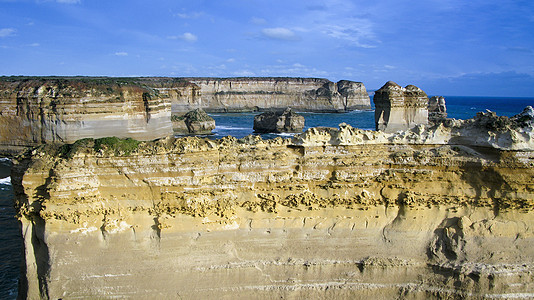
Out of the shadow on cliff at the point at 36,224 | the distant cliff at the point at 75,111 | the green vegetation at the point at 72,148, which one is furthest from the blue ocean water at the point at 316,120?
the shadow on cliff at the point at 36,224

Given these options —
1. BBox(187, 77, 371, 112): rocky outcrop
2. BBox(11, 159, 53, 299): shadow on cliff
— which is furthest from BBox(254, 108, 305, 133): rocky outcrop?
BBox(187, 77, 371, 112): rocky outcrop

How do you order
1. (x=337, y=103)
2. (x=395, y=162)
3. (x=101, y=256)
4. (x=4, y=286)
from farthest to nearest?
(x=337, y=103), (x=4, y=286), (x=395, y=162), (x=101, y=256)

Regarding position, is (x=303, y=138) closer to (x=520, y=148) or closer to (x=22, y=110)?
(x=520, y=148)

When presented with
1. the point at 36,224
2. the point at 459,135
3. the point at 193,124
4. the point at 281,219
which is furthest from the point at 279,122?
the point at 36,224

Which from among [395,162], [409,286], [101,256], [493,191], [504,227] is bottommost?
[409,286]

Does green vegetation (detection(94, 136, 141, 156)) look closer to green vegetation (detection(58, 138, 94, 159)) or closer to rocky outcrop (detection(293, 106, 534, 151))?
Answer: green vegetation (detection(58, 138, 94, 159))

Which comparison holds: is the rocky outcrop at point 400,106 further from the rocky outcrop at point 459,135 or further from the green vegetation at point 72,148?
the green vegetation at point 72,148

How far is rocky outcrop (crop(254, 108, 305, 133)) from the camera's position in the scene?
160ft

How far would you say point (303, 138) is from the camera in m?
8.70

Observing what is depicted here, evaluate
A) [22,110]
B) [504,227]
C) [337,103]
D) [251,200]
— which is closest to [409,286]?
[504,227]

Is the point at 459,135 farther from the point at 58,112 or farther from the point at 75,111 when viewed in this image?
the point at 58,112

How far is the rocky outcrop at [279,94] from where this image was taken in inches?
3627

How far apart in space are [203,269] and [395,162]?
5.02 metres

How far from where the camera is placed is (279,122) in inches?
1919
